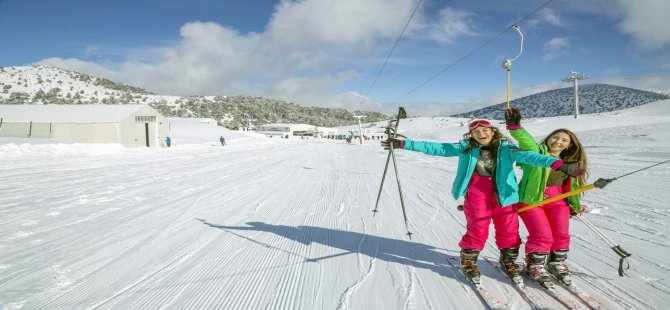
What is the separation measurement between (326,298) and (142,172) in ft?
40.9

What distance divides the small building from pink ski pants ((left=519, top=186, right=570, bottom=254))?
33.5 meters

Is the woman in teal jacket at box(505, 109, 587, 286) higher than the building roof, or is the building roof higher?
the building roof

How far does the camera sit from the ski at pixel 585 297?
2975mm

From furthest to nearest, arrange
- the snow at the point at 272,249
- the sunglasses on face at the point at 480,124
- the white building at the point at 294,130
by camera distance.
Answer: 1. the white building at the point at 294,130
2. the sunglasses on face at the point at 480,124
3. the snow at the point at 272,249

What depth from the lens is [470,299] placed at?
3143mm

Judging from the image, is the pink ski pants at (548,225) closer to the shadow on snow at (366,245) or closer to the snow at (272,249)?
the snow at (272,249)

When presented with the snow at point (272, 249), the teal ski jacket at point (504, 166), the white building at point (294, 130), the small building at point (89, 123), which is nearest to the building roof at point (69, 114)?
the small building at point (89, 123)

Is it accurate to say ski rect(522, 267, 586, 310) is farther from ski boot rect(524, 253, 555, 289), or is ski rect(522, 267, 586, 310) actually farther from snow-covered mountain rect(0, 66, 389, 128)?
snow-covered mountain rect(0, 66, 389, 128)

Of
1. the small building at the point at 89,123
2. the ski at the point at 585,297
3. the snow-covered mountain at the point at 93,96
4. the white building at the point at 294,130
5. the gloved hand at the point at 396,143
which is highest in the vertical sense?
the snow-covered mountain at the point at 93,96

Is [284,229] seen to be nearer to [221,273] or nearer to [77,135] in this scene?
[221,273]

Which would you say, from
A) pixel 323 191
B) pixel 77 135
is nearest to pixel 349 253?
pixel 323 191

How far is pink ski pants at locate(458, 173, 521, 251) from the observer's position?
3.43 meters

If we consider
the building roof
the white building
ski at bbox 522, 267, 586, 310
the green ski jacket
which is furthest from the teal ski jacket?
the white building

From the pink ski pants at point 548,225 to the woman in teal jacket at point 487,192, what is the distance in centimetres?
14
